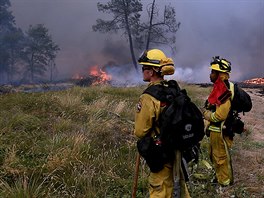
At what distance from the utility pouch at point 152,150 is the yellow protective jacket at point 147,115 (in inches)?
3.2

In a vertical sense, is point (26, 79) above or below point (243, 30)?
below

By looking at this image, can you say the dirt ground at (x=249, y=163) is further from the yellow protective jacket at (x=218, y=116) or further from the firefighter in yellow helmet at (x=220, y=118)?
the yellow protective jacket at (x=218, y=116)

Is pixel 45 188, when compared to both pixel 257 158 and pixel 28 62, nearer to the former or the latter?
pixel 257 158

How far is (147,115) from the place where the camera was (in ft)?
9.95

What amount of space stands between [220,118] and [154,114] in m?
1.79

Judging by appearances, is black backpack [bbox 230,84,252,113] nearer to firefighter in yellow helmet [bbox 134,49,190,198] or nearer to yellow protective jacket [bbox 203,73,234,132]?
yellow protective jacket [bbox 203,73,234,132]

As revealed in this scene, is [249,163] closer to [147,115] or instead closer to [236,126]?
[236,126]

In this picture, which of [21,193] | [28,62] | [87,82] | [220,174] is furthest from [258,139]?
[28,62]

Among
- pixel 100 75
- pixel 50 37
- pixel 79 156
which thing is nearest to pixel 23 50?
pixel 50 37

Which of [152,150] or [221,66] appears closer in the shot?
[152,150]

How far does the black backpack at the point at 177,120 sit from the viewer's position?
2949 mm

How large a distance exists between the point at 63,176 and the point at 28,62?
1351 inches

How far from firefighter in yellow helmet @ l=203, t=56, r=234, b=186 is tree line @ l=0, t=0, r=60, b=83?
3007 centimetres

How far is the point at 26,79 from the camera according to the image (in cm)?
3716
